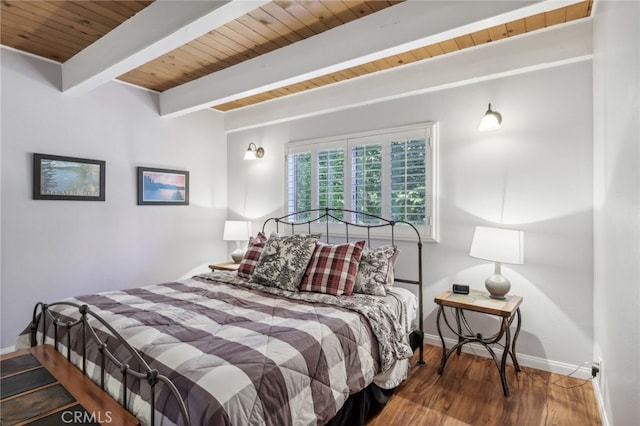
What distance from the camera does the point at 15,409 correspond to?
1.34 meters

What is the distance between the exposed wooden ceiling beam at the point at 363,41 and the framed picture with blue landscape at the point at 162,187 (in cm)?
106

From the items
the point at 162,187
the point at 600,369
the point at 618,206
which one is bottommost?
the point at 600,369

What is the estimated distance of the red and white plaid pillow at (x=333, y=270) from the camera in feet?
8.38

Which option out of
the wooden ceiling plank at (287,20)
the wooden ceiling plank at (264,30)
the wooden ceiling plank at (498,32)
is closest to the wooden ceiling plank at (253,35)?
the wooden ceiling plank at (264,30)

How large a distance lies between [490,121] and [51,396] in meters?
3.19

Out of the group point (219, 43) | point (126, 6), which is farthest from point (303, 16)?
point (126, 6)

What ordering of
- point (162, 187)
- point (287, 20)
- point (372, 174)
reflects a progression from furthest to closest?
point (162, 187)
point (372, 174)
point (287, 20)

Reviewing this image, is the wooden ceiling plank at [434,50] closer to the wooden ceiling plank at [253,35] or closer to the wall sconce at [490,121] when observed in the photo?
the wall sconce at [490,121]

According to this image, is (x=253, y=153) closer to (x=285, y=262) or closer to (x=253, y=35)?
(x=253, y=35)

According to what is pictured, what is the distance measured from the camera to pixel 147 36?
2.41 meters

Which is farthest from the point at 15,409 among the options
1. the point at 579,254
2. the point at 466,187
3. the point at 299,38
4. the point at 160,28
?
the point at 579,254

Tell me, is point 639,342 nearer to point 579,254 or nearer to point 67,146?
point 579,254

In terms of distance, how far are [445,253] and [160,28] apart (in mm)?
2865

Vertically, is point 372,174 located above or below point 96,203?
above
